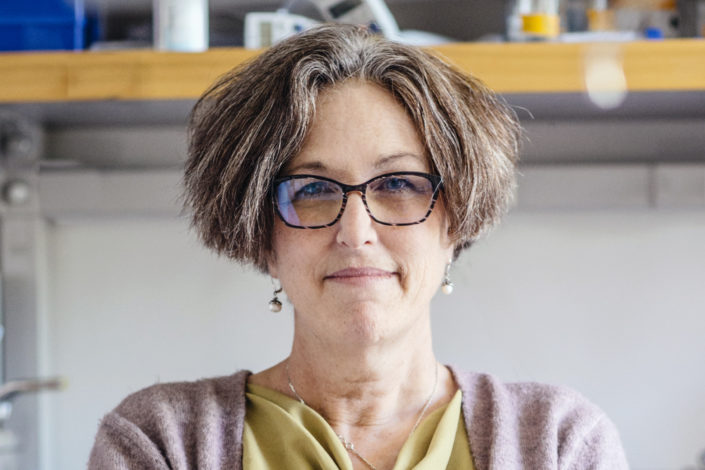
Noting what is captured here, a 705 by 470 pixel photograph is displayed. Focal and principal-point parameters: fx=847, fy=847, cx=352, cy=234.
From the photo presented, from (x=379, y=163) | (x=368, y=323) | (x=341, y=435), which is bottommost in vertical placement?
(x=341, y=435)

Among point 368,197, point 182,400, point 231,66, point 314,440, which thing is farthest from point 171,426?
point 231,66

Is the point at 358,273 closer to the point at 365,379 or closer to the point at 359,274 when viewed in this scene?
the point at 359,274

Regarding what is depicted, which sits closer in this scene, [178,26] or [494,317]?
[178,26]

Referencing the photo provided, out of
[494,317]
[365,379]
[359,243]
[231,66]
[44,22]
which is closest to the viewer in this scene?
[359,243]

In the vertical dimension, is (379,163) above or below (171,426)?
above

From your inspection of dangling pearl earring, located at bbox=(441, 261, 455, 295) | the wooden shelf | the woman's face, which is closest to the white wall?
the wooden shelf

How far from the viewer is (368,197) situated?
3.69 feet

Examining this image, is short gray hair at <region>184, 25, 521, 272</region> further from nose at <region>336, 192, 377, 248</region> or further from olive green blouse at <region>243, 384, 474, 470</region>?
olive green blouse at <region>243, 384, 474, 470</region>

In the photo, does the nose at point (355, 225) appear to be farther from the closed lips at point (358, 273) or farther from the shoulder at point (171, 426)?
the shoulder at point (171, 426)

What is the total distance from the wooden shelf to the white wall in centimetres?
39

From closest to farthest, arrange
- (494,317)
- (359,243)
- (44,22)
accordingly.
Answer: (359,243)
(44,22)
(494,317)

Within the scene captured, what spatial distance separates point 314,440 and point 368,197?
34 centimetres

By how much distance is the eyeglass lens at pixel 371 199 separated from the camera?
113cm

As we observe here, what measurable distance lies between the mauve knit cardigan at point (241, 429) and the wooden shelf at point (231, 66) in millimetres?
537
